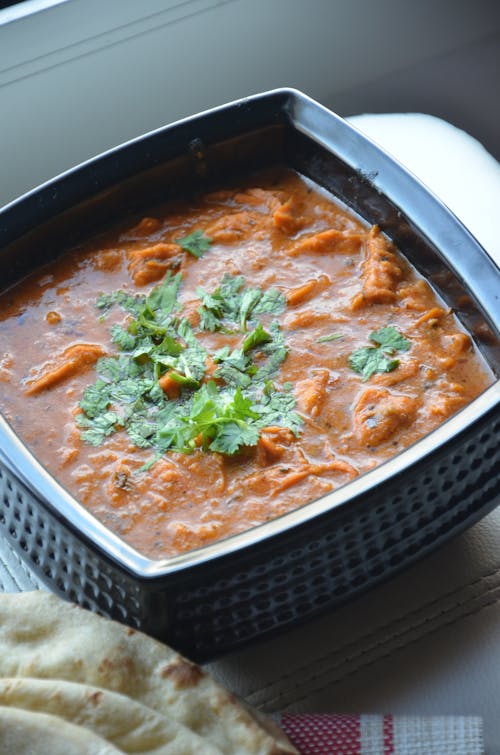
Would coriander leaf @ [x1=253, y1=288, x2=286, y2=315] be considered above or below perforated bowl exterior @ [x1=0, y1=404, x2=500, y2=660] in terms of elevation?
above

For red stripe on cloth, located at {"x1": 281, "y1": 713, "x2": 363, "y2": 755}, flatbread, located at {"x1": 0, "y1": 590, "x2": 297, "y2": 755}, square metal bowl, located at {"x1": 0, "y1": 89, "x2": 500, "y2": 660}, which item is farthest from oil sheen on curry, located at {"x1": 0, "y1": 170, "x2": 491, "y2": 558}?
red stripe on cloth, located at {"x1": 281, "y1": 713, "x2": 363, "y2": 755}

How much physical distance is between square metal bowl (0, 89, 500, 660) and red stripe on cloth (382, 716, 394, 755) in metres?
0.25

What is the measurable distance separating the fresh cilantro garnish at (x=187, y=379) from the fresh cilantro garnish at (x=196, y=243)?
12 centimetres

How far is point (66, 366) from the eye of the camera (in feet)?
8.79

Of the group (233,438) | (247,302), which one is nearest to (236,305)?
(247,302)

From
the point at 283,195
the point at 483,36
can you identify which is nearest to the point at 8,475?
the point at 283,195

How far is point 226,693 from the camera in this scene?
2.00 meters

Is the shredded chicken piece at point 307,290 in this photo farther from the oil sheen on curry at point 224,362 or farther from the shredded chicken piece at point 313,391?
the shredded chicken piece at point 313,391

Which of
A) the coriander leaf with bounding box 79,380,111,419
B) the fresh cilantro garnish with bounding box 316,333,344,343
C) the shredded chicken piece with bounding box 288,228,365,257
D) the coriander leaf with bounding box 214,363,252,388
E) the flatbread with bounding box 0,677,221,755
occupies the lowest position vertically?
the flatbread with bounding box 0,677,221,755

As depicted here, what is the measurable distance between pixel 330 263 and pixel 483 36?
164 centimetres

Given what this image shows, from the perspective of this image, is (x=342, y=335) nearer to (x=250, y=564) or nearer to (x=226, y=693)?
(x=250, y=564)

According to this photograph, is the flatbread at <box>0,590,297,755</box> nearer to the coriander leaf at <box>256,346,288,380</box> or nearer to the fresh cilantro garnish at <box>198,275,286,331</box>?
the coriander leaf at <box>256,346,288,380</box>

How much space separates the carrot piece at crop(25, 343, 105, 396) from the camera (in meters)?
2.66

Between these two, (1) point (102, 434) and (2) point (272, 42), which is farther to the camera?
(2) point (272, 42)
